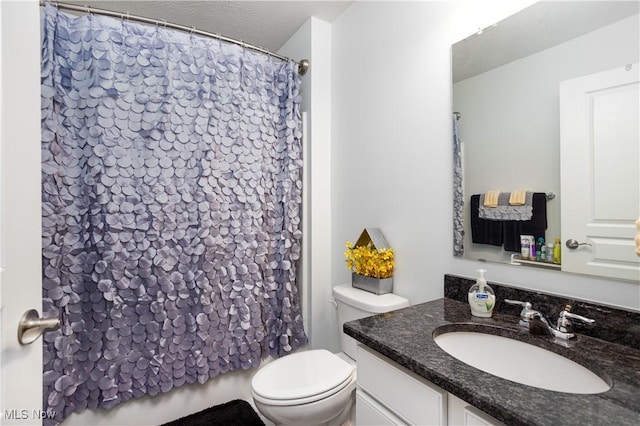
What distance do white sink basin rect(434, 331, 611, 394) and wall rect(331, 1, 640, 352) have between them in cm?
25

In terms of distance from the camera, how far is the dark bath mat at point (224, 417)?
1.67 meters

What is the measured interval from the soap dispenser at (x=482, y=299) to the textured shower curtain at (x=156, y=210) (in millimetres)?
1101

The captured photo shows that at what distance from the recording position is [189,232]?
5.46 feet

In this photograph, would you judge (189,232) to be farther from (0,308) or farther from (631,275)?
(631,275)

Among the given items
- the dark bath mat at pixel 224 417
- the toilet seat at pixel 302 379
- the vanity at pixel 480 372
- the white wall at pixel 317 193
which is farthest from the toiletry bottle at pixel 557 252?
the dark bath mat at pixel 224 417

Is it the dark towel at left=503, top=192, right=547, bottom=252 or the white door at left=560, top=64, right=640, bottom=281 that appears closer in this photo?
the white door at left=560, top=64, right=640, bottom=281

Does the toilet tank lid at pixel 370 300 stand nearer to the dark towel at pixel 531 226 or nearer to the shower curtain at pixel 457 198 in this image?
the shower curtain at pixel 457 198

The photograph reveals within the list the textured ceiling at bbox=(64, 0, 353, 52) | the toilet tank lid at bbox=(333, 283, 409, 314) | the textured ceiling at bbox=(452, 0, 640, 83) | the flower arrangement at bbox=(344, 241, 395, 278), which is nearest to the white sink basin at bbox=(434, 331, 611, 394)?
the toilet tank lid at bbox=(333, 283, 409, 314)

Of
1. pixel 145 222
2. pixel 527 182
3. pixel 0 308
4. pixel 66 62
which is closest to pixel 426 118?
pixel 527 182

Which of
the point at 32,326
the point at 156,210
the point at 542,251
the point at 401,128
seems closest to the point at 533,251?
the point at 542,251

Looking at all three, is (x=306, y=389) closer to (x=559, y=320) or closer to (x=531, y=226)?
(x=559, y=320)

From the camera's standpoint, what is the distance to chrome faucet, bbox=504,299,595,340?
3.01 ft

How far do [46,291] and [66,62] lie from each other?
1.01 meters

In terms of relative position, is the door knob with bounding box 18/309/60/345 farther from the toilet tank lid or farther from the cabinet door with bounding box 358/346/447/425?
the toilet tank lid
